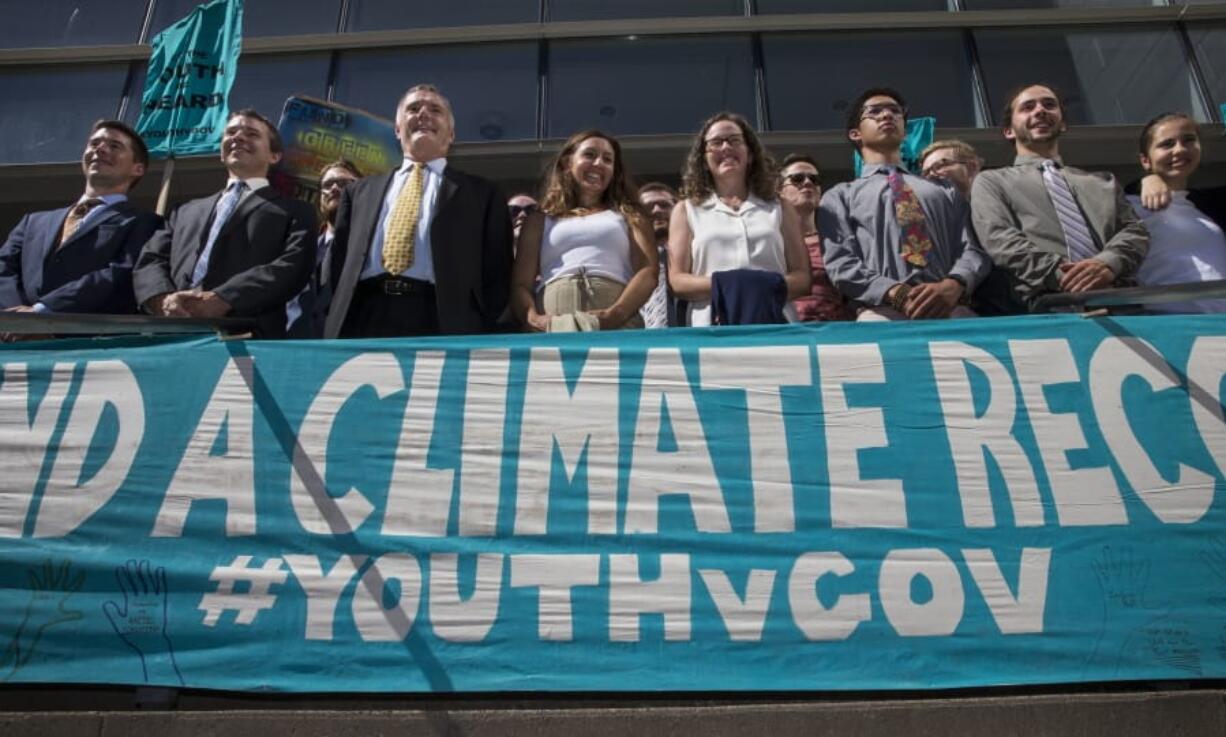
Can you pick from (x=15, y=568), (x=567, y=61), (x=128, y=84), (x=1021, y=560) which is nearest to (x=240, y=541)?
(x=15, y=568)

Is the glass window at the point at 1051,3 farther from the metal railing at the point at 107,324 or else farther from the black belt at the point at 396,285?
the metal railing at the point at 107,324

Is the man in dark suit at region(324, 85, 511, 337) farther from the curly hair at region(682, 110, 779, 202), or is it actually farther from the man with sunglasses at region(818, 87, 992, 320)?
the man with sunglasses at region(818, 87, 992, 320)

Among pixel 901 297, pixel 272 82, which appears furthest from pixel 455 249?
pixel 272 82

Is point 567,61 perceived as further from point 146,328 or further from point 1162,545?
point 1162,545

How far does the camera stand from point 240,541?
3.02 m

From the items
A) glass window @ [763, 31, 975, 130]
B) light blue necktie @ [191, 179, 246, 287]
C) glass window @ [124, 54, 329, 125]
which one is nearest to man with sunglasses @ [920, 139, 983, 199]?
light blue necktie @ [191, 179, 246, 287]

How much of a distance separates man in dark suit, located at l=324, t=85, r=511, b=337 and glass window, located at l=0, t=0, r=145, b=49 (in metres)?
8.29

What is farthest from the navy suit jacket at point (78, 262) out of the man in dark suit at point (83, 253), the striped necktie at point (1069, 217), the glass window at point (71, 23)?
the glass window at point (71, 23)

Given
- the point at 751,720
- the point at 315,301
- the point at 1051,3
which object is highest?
the point at 1051,3

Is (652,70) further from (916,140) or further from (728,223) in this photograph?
(728,223)

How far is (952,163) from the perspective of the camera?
5062 millimetres

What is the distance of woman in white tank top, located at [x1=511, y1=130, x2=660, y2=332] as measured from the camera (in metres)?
3.91

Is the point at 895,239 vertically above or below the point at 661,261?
below

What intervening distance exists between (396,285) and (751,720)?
7.12 ft
